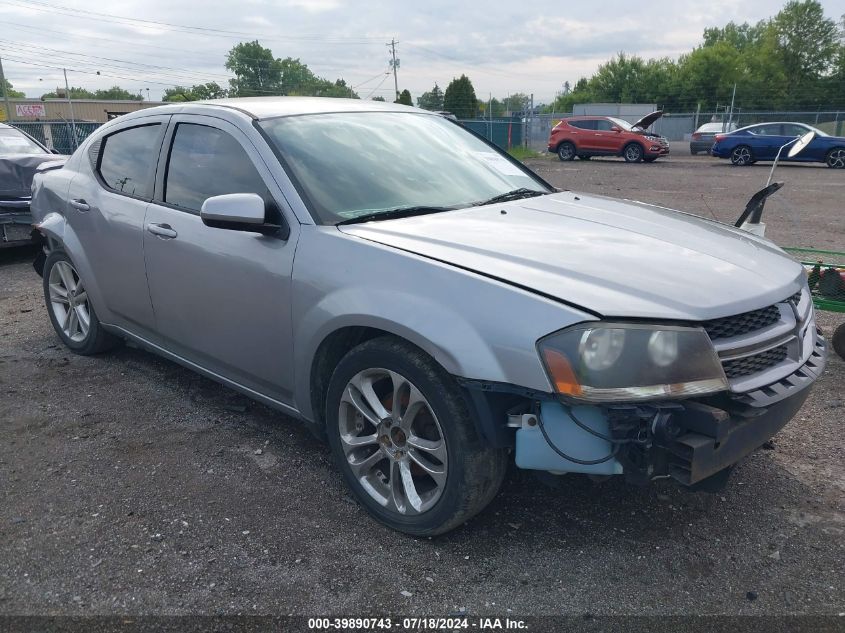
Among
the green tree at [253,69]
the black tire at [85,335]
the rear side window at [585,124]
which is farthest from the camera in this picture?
the green tree at [253,69]

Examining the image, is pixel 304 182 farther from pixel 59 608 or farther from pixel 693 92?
pixel 693 92

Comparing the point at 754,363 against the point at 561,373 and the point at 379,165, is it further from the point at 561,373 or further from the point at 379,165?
the point at 379,165

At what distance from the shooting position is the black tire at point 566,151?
25.7 m

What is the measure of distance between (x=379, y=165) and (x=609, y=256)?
4.18 ft

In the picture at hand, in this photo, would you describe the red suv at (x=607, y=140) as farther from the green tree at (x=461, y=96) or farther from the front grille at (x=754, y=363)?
the green tree at (x=461, y=96)

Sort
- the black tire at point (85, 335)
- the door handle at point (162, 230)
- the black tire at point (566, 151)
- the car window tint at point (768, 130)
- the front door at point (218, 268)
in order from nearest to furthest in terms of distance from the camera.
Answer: the front door at point (218, 268)
the door handle at point (162, 230)
the black tire at point (85, 335)
the car window tint at point (768, 130)
the black tire at point (566, 151)

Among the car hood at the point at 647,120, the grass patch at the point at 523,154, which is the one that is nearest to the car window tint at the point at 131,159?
the car hood at the point at 647,120

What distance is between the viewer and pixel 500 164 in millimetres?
3990

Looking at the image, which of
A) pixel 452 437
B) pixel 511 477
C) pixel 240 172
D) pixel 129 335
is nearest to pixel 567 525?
pixel 511 477

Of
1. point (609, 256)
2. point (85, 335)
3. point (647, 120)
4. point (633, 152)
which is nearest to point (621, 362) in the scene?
point (609, 256)

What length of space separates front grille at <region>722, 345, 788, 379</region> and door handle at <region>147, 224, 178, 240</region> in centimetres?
266

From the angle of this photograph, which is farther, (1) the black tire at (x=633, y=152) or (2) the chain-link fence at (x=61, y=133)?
(1) the black tire at (x=633, y=152)

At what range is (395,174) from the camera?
334 centimetres

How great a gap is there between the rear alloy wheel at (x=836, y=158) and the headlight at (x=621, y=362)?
74.4 feet
